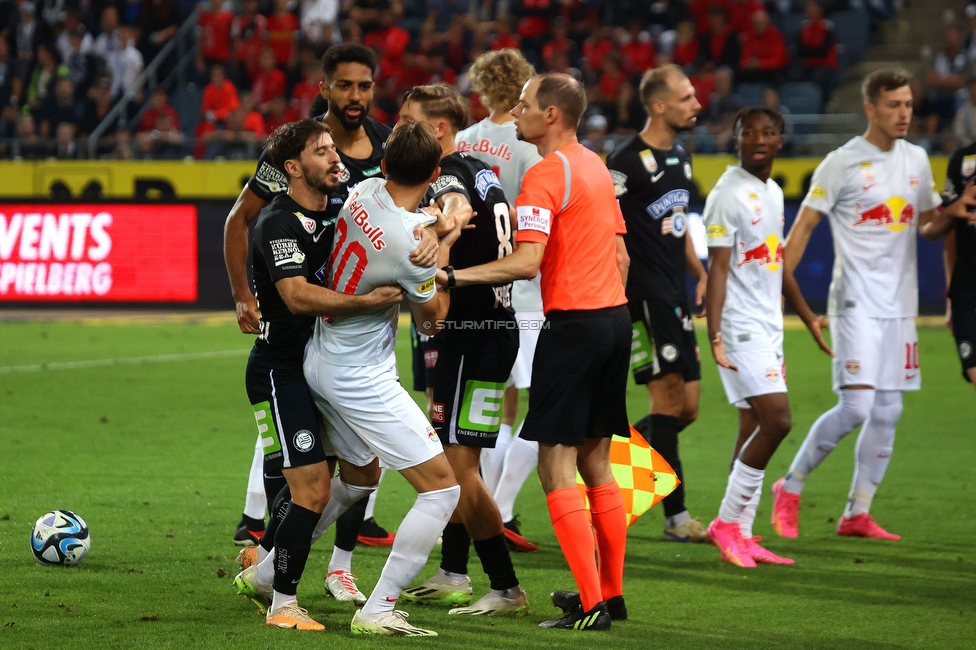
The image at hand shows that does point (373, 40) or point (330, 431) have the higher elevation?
point (373, 40)

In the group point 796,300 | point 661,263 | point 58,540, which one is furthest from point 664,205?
point 58,540

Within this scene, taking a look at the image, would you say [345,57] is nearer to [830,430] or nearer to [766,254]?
[766,254]

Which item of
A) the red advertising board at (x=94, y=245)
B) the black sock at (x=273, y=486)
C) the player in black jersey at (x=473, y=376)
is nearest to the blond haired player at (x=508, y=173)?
the player in black jersey at (x=473, y=376)

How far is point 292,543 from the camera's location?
177 inches

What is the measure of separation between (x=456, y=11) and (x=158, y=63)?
5.38 meters

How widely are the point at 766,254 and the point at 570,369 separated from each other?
1.92 m

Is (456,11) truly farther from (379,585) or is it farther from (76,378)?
(379,585)

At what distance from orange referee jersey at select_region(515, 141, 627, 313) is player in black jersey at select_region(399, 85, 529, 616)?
0.37 metres

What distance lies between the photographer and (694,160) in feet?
55.8

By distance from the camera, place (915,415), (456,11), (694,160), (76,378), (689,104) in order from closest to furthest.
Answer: (689,104) → (915,415) → (76,378) → (694,160) → (456,11)

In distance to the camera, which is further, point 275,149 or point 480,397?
point 480,397

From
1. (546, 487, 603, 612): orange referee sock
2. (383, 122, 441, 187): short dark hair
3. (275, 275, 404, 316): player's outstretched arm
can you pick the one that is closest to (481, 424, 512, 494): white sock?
(546, 487, 603, 612): orange referee sock

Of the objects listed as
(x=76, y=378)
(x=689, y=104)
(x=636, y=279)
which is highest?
(x=689, y=104)

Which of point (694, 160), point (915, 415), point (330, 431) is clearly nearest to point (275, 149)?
point (330, 431)
